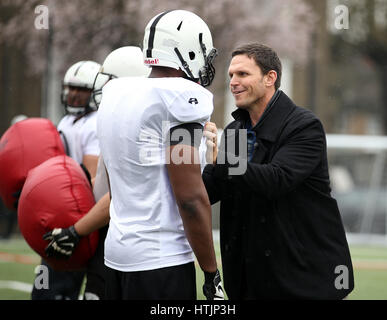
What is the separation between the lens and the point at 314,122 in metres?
3.53

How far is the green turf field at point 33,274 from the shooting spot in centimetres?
816

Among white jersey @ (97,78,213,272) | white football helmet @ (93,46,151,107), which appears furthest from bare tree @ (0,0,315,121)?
white jersey @ (97,78,213,272)

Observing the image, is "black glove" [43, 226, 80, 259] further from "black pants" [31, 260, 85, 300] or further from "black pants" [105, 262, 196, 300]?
"black pants" [31, 260, 85, 300]

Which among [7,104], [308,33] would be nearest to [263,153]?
[7,104]

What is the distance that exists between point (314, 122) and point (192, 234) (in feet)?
2.76

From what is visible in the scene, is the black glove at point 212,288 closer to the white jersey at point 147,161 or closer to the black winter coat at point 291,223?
the white jersey at point 147,161

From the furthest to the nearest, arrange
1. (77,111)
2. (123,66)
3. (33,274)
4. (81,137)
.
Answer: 1. (33,274)
2. (77,111)
3. (81,137)
4. (123,66)

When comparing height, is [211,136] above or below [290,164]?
above

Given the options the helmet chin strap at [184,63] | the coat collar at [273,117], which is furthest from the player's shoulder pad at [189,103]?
the coat collar at [273,117]

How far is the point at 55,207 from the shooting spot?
4.14 meters

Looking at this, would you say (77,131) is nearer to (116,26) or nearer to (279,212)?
(279,212)

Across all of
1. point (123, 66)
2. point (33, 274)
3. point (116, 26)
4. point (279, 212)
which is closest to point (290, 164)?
point (279, 212)

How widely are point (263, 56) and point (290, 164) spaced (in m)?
0.62

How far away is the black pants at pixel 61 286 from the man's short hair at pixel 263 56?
2364 millimetres
